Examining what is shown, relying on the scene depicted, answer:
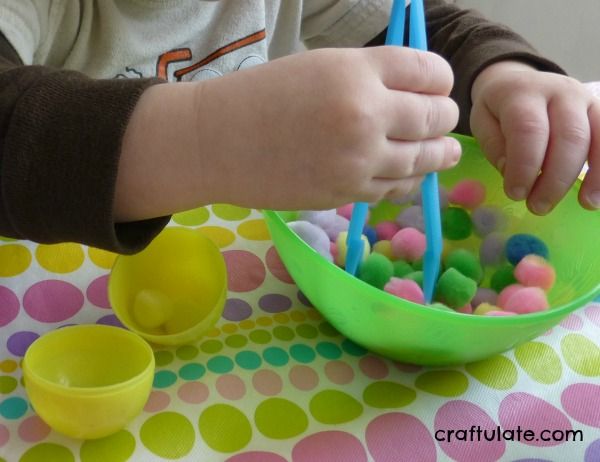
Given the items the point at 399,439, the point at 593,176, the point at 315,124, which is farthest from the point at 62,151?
the point at 593,176

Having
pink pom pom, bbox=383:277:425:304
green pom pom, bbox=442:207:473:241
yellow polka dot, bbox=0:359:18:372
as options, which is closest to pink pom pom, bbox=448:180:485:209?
green pom pom, bbox=442:207:473:241

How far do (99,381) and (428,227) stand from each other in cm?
22

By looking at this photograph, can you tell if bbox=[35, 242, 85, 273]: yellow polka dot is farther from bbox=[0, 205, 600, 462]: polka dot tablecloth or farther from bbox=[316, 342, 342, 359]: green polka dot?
bbox=[316, 342, 342, 359]: green polka dot

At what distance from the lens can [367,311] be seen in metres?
0.37

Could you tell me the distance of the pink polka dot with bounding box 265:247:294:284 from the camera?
469 mm

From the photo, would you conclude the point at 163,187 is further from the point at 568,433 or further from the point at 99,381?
the point at 568,433

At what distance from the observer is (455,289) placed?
0.43 metres

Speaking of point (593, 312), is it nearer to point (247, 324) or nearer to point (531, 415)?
point (531, 415)

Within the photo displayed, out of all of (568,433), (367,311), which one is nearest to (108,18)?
(367,311)

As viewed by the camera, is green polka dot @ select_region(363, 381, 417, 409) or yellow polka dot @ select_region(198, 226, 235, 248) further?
yellow polka dot @ select_region(198, 226, 235, 248)

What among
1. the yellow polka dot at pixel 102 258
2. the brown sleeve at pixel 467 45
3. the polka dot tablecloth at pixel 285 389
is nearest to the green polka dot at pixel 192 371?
the polka dot tablecloth at pixel 285 389

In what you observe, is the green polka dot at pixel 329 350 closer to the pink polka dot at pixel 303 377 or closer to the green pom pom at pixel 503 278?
the pink polka dot at pixel 303 377

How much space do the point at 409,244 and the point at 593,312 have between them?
0.44ft

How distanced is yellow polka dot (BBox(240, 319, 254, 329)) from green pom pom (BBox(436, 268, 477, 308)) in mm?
123
